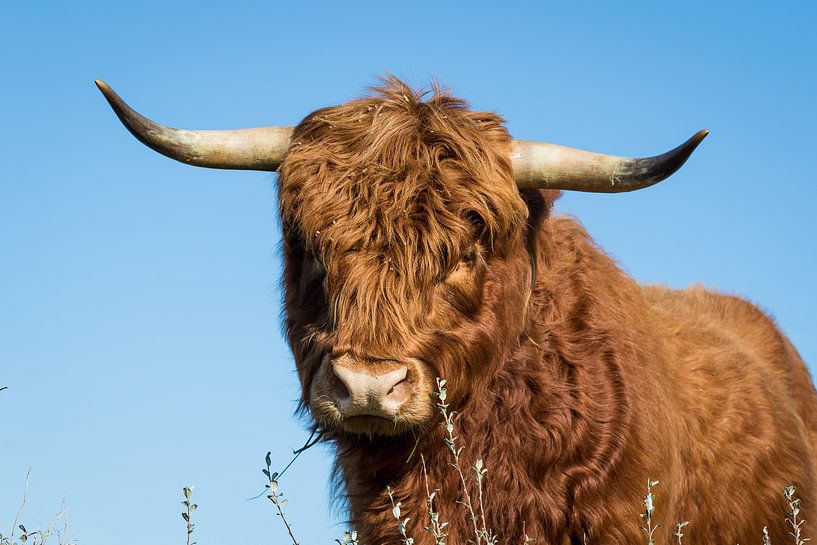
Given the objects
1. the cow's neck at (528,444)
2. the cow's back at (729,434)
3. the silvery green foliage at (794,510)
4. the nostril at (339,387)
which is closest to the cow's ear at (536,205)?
the cow's neck at (528,444)

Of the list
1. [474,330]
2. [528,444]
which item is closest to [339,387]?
[474,330]

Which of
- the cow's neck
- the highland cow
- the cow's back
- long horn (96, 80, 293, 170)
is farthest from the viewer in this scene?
the cow's back

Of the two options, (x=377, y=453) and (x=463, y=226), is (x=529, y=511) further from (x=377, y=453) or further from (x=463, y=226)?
(x=463, y=226)

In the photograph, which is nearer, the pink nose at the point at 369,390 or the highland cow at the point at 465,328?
the pink nose at the point at 369,390

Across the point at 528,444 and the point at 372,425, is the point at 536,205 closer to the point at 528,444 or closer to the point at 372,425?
the point at 528,444

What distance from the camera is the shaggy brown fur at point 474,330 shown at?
5211 millimetres

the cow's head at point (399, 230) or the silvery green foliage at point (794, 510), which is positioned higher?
the cow's head at point (399, 230)

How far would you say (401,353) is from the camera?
16.2 feet

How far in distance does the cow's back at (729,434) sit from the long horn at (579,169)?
1.21 metres

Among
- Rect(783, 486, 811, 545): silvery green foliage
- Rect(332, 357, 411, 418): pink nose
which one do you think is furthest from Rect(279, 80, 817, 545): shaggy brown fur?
Rect(783, 486, 811, 545): silvery green foliage

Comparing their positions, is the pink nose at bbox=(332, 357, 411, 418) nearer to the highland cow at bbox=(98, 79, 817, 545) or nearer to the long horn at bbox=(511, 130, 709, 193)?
the highland cow at bbox=(98, 79, 817, 545)

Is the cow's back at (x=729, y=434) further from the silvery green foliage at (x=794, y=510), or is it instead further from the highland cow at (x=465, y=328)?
the silvery green foliage at (x=794, y=510)

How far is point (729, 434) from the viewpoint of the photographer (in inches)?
257

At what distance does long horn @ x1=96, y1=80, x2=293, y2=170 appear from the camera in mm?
5879
